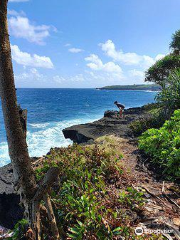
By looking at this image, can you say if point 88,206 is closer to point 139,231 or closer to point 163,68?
point 139,231

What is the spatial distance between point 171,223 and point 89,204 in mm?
1295

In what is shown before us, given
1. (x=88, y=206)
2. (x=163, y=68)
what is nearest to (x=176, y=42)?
(x=163, y=68)

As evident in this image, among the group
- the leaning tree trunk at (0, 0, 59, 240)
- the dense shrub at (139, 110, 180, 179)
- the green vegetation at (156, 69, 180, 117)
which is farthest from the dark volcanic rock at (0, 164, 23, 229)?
the green vegetation at (156, 69, 180, 117)

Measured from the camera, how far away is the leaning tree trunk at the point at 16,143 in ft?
7.63

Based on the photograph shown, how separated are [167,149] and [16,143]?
175 inches

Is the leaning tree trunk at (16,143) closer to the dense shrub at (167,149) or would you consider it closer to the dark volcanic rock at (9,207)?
the dense shrub at (167,149)

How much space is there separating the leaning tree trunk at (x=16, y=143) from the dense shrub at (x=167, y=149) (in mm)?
3297

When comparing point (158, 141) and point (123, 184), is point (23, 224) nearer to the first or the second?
point (123, 184)

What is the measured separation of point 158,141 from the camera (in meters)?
6.31

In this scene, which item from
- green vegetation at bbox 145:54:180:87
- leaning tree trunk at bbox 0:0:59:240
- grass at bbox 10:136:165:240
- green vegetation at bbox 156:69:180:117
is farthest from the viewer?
green vegetation at bbox 145:54:180:87

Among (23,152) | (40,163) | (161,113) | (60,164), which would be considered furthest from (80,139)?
(23,152)

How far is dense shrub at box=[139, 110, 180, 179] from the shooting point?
16.7ft

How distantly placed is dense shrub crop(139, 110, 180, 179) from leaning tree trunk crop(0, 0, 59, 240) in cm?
330

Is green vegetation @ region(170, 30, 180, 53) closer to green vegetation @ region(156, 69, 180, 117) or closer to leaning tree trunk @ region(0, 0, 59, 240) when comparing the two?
green vegetation @ region(156, 69, 180, 117)
